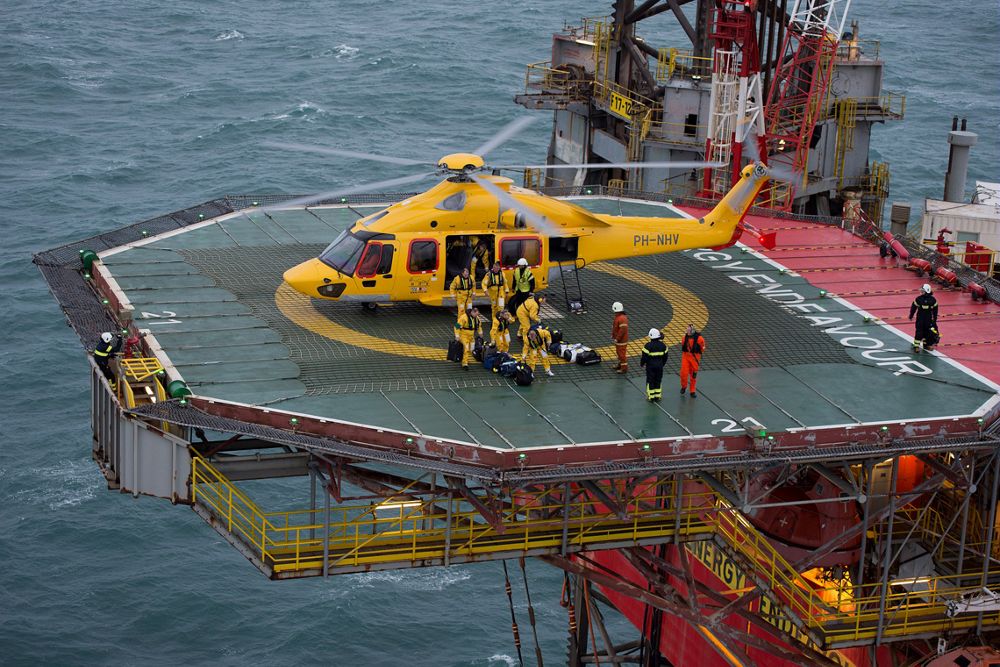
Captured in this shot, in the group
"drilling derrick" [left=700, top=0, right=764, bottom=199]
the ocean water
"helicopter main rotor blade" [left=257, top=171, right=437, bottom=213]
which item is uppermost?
"drilling derrick" [left=700, top=0, right=764, bottom=199]

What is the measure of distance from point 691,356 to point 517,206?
6.63 m

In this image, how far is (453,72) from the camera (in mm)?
106250

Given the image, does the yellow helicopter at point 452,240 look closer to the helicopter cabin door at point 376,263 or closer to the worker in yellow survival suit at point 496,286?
the helicopter cabin door at point 376,263

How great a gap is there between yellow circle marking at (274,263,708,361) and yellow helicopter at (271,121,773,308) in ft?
2.90

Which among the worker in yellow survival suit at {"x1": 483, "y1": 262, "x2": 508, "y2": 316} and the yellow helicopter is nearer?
the worker in yellow survival suit at {"x1": 483, "y1": 262, "x2": 508, "y2": 316}

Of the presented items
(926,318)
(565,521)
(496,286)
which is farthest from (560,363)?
(926,318)

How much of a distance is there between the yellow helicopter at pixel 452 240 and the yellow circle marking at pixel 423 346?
2.90 feet

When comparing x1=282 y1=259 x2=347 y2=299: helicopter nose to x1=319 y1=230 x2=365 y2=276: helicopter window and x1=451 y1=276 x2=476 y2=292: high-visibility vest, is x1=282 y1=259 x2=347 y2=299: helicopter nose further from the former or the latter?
x1=451 y1=276 x2=476 y2=292: high-visibility vest

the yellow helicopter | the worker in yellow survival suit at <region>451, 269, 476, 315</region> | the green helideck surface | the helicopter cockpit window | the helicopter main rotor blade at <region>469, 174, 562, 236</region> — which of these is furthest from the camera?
the helicopter cockpit window

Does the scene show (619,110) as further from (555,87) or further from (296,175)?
(296,175)

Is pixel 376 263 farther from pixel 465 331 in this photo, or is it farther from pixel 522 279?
pixel 522 279

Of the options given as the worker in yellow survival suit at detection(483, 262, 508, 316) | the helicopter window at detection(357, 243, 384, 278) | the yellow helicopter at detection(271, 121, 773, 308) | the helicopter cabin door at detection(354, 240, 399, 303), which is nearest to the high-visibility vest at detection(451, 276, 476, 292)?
the worker in yellow survival suit at detection(483, 262, 508, 316)

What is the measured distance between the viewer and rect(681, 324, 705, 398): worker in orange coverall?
3116cm

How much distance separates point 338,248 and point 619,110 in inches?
1061
